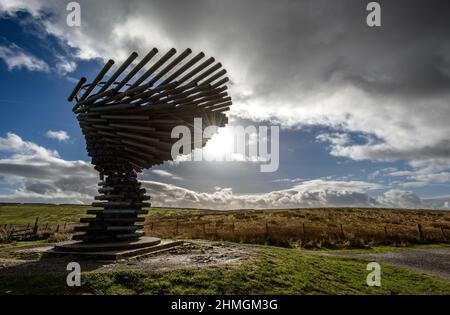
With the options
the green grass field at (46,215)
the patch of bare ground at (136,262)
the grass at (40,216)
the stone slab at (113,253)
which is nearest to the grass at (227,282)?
the patch of bare ground at (136,262)

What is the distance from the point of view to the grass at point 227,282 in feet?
16.3

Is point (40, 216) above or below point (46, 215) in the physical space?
below

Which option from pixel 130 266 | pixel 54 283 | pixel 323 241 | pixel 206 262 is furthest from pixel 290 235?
pixel 54 283

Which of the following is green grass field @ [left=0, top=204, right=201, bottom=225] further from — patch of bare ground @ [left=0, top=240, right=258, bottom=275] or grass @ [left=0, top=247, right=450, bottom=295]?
grass @ [left=0, top=247, right=450, bottom=295]

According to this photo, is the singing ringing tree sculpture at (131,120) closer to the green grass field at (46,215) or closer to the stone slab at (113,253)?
the stone slab at (113,253)

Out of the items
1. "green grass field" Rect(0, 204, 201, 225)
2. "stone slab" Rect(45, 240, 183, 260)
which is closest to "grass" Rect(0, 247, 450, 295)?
"stone slab" Rect(45, 240, 183, 260)

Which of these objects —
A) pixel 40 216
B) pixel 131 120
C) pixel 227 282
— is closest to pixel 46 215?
pixel 40 216

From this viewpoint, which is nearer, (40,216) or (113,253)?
(113,253)

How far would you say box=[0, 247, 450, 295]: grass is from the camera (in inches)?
195

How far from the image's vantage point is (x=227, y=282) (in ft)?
17.7

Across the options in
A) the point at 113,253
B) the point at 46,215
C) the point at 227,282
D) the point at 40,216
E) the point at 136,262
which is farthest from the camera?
the point at 46,215

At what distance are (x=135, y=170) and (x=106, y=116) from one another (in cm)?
265

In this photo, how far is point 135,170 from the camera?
10914 mm

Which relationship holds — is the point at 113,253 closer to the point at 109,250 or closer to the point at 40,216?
the point at 109,250
